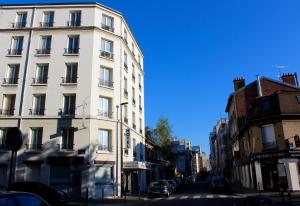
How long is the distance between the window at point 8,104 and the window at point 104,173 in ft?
31.9

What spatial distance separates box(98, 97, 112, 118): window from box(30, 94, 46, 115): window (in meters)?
5.24

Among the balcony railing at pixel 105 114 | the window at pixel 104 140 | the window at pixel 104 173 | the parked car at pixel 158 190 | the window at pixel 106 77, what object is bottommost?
the parked car at pixel 158 190

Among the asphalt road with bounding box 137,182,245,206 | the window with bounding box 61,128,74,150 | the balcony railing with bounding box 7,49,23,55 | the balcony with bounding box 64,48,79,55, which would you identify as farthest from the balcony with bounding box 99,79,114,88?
the asphalt road with bounding box 137,182,245,206

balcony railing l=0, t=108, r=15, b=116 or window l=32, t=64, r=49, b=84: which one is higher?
window l=32, t=64, r=49, b=84

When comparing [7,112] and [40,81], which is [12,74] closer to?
[40,81]

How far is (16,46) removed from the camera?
3209 centimetres

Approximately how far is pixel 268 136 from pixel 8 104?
24.8 metres

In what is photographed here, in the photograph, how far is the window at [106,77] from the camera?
1239 inches

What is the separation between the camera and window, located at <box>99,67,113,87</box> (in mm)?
31480

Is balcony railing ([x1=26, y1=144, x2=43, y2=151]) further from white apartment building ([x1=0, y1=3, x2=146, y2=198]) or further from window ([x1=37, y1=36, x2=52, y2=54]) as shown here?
window ([x1=37, y1=36, x2=52, y2=54])

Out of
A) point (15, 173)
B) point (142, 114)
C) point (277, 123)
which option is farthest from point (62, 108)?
point (277, 123)

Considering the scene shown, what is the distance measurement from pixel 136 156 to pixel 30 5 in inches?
786

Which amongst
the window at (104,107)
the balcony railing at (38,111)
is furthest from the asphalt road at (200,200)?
the balcony railing at (38,111)

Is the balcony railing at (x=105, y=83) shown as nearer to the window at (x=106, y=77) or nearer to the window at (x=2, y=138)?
the window at (x=106, y=77)
